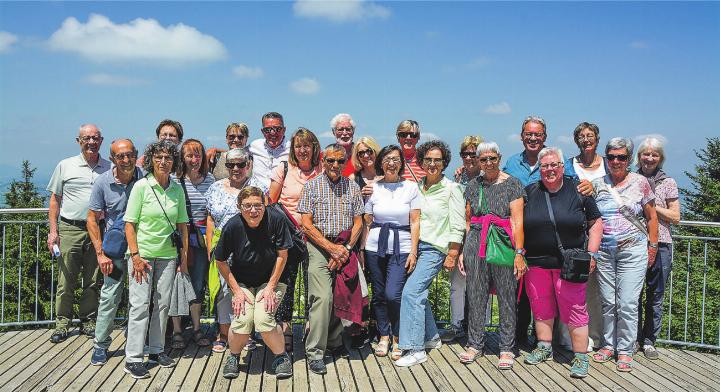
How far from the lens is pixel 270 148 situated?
583 cm

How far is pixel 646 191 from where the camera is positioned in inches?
188

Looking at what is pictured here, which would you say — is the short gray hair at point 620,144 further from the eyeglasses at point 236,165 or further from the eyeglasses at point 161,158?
the eyeglasses at point 161,158

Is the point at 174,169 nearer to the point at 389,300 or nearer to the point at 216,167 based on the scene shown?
the point at 216,167

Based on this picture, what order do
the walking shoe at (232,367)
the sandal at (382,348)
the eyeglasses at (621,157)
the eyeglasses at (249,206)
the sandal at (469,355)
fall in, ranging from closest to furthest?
the eyeglasses at (249,206) → the walking shoe at (232,367) → the eyeglasses at (621,157) → the sandal at (469,355) → the sandal at (382,348)

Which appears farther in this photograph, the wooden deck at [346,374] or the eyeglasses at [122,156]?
the eyeglasses at [122,156]

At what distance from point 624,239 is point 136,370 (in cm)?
433

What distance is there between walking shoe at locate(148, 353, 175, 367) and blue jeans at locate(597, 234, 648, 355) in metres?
3.92

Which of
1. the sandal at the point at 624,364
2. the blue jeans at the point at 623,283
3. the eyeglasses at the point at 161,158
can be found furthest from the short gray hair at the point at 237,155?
the sandal at the point at 624,364

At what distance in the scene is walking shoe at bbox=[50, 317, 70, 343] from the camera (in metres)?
5.32

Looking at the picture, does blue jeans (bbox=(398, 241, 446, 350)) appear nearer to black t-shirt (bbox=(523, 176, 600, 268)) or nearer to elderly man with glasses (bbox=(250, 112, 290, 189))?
black t-shirt (bbox=(523, 176, 600, 268))

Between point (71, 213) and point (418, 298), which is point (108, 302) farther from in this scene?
point (418, 298)

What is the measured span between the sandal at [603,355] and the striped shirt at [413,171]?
2.32 meters

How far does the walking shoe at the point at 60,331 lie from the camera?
532cm

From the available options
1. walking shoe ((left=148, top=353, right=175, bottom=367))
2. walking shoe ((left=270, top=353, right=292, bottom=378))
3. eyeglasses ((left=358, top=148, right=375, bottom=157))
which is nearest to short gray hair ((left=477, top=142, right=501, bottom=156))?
eyeglasses ((left=358, top=148, right=375, bottom=157))
